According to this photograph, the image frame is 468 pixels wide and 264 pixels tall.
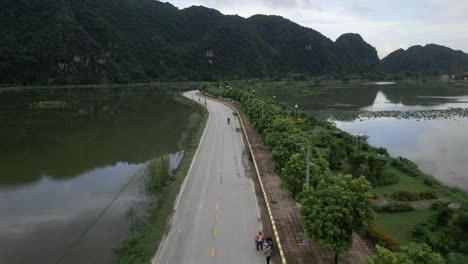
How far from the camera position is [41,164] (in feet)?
134

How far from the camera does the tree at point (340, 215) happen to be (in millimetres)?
16844

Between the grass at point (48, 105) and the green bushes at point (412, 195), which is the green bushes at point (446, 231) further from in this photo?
the grass at point (48, 105)

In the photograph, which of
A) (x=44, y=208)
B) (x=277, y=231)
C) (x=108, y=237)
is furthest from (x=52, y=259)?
(x=277, y=231)

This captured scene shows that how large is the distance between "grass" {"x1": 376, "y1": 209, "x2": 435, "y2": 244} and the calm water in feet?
52.9

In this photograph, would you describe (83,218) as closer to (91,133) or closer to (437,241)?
(437,241)

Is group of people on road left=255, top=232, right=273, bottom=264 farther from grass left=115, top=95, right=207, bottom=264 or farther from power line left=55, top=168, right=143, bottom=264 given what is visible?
power line left=55, top=168, right=143, bottom=264

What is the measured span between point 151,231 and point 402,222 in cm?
1545

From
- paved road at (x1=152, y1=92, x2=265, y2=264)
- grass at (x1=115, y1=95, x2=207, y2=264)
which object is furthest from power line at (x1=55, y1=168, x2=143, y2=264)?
paved road at (x1=152, y1=92, x2=265, y2=264)

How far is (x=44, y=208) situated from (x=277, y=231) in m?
18.2

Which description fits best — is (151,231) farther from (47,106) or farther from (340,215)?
(47,106)

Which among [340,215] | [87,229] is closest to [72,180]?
[87,229]

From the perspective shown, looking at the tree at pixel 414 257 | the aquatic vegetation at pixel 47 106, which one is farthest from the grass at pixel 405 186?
the aquatic vegetation at pixel 47 106

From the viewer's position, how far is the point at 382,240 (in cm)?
1969

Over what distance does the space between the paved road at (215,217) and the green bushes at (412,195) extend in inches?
409
